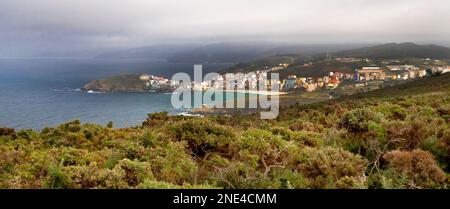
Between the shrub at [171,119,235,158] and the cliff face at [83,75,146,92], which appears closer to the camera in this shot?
the shrub at [171,119,235,158]

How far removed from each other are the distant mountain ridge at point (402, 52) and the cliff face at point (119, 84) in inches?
2172

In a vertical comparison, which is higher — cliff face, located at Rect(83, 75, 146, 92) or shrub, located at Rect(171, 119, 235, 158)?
shrub, located at Rect(171, 119, 235, 158)

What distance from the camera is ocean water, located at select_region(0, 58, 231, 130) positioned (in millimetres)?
37375

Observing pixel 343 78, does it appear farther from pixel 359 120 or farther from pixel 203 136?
pixel 203 136

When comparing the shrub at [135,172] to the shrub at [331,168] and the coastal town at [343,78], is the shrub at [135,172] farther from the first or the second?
the coastal town at [343,78]

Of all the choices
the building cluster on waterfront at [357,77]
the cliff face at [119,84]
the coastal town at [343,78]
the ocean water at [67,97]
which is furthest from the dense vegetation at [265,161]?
the building cluster on waterfront at [357,77]

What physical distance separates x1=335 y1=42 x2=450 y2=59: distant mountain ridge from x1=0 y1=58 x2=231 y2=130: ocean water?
180 feet

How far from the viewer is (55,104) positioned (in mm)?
56500

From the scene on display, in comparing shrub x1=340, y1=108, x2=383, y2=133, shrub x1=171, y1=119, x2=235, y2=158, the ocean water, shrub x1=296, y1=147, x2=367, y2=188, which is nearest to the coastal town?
the ocean water

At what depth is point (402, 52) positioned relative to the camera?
103 meters

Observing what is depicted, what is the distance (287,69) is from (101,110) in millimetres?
41297

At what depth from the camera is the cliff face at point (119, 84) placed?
2852 inches

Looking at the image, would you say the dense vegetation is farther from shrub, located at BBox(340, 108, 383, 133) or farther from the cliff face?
the cliff face
